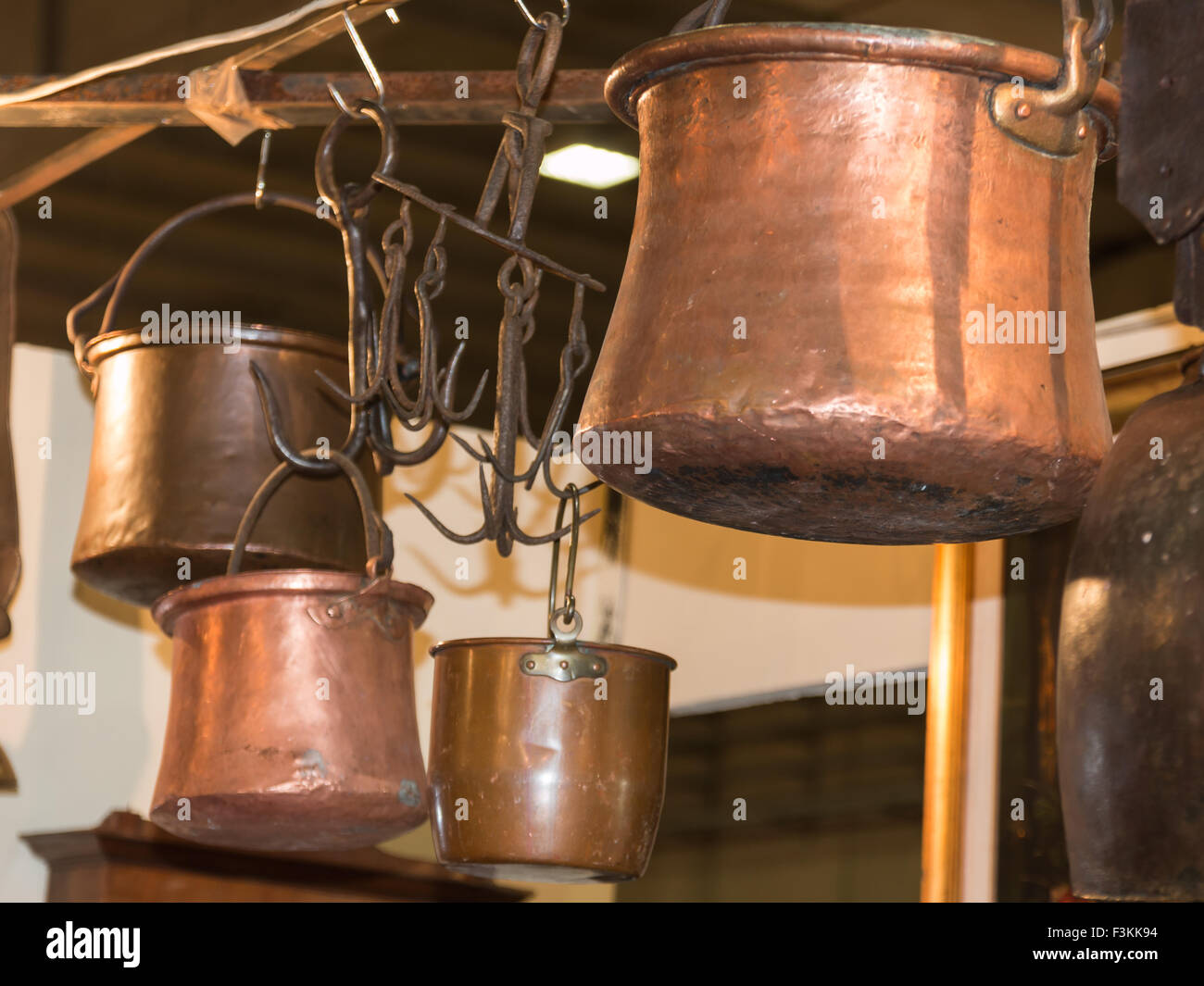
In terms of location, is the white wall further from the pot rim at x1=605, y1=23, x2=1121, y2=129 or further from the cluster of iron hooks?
the pot rim at x1=605, y1=23, x2=1121, y2=129

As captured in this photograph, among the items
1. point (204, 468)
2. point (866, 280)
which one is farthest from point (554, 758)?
point (866, 280)

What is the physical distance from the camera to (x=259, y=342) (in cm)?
191

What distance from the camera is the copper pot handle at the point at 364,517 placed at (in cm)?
167

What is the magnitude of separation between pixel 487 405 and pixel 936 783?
1.35 m

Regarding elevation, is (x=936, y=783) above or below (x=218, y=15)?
below

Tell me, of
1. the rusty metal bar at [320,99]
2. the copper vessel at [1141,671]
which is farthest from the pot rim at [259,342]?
the copper vessel at [1141,671]

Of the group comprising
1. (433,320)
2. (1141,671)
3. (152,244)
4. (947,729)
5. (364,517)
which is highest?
(152,244)

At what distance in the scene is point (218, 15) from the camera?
7.75 ft

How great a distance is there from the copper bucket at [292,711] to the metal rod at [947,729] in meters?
1.77

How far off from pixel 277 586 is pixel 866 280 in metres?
0.86

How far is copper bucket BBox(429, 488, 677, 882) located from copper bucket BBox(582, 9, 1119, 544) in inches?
32.6

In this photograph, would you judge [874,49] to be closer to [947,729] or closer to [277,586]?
[277,586]

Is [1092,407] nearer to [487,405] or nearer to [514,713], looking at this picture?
[514,713]
